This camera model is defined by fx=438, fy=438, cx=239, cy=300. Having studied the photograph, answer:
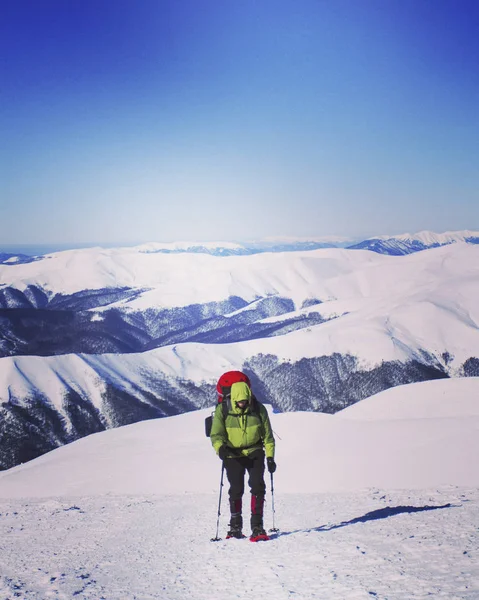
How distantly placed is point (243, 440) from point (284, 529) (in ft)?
11.4

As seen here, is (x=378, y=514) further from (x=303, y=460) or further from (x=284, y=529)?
(x=303, y=460)

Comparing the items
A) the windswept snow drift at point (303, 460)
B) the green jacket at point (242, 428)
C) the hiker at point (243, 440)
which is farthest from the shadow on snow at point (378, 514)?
the windswept snow drift at point (303, 460)

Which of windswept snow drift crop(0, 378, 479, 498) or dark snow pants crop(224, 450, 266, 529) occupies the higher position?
dark snow pants crop(224, 450, 266, 529)

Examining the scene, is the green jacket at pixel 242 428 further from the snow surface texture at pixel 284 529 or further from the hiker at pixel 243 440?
the snow surface texture at pixel 284 529

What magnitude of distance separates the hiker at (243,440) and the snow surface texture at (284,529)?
1.59 feet

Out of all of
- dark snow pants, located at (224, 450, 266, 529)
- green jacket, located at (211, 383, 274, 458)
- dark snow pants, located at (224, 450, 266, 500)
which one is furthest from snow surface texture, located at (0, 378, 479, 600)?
dark snow pants, located at (224, 450, 266, 500)

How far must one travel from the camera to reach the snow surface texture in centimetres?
707

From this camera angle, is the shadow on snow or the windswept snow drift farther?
the windswept snow drift

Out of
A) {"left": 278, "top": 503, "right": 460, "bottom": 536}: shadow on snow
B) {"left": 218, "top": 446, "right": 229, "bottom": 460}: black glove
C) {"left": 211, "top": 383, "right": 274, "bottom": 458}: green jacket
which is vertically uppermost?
{"left": 211, "top": 383, "right": 274, "bottom": 458}: green jacket

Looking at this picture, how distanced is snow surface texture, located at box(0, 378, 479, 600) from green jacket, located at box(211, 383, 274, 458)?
468mm

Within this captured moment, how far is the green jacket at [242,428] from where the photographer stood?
9438 millimetres

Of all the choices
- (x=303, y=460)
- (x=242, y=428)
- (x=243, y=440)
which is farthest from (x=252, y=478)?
(x=303, y=460)

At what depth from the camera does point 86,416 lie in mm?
107938

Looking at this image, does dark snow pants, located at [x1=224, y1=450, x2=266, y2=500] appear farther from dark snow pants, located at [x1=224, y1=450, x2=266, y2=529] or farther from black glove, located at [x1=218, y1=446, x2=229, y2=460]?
black glove, located at [x1=218, y1=446, x2=229, y2=460]
